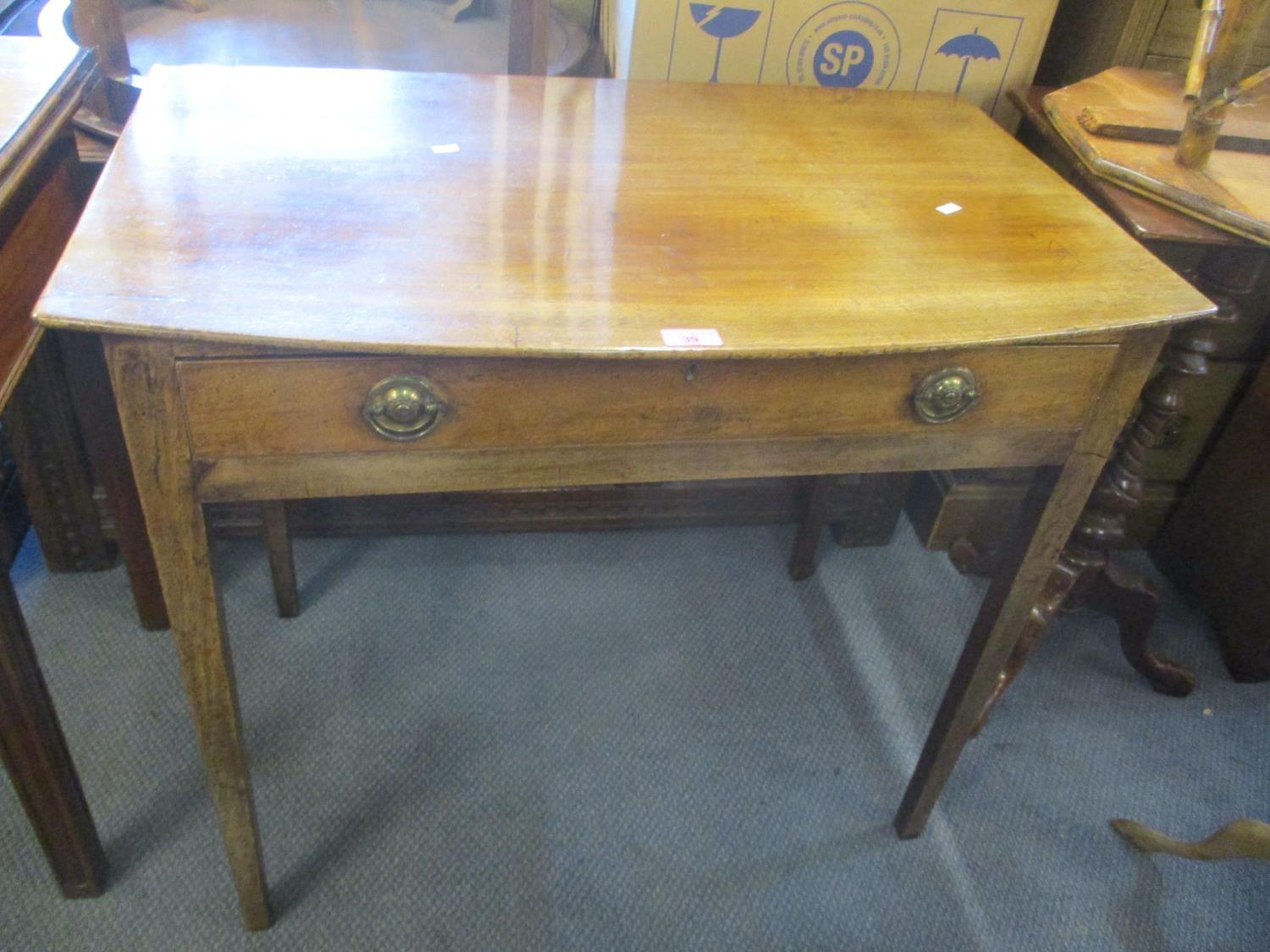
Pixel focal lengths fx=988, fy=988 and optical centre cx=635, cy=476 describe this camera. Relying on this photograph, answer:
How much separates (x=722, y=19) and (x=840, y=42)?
→ 0.16 m

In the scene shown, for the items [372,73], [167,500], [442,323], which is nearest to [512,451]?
[442,323]

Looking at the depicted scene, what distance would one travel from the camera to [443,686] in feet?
4.64

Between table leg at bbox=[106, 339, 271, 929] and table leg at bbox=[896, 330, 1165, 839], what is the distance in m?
0.76

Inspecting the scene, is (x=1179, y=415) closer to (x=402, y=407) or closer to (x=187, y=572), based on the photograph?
(x=402, y=407)

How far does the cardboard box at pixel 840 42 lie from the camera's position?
1279mm

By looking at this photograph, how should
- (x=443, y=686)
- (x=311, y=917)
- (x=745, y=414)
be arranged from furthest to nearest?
(x=443, y=686) < (x=311, y=917) < (x=745, y=414)

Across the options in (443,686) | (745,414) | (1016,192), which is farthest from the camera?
(443,686)

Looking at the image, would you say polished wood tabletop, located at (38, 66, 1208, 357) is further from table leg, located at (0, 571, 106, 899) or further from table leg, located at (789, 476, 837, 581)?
table leg, located at (789, 476, 837, 581)

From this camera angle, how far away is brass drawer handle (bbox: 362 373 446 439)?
0.74 m

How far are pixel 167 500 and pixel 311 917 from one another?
614mm

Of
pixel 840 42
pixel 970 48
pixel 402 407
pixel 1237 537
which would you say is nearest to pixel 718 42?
pixel 840 42

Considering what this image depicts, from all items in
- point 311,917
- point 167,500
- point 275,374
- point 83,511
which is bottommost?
point 311,917

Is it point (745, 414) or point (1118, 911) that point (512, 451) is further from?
point (1118, 911)

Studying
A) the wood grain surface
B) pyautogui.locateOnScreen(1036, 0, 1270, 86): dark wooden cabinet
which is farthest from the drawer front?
pyautogui.locateOnScreen(1036, 0, 1270, 86): dark wooden cabinet
